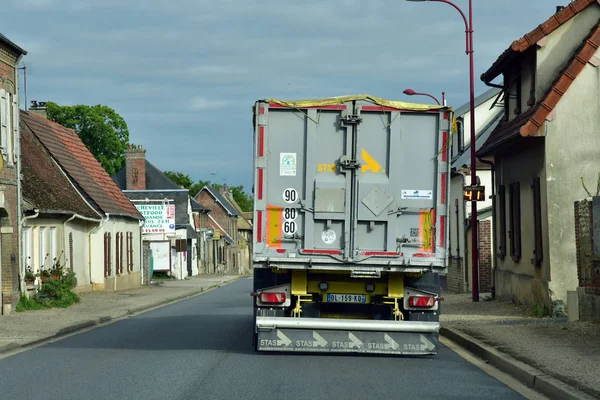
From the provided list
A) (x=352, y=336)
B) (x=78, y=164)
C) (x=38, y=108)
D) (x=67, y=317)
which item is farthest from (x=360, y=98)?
(x=38, y=108)

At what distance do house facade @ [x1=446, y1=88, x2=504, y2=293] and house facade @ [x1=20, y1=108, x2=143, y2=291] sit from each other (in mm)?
13121

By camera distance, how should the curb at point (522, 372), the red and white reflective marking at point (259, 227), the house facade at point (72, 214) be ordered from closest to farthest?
the curb at point (522, 372) < the red and white reflective marking at point (259, 227) < the house facade at point (72, 214)

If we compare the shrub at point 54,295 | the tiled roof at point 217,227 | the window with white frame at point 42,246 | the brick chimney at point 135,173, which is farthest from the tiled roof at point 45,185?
the tiled roof at point 217,227

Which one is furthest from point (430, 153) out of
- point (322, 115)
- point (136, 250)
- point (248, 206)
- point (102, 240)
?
point (248, 206)

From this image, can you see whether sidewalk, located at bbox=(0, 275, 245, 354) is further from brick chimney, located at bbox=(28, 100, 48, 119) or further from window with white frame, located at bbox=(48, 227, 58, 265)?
brick chimney, located at bbox=(28, 100, 48, 119)

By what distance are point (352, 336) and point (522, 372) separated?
2.64 metres

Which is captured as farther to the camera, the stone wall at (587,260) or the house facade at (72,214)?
the house facade at (72,214)

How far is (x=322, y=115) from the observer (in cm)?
1361

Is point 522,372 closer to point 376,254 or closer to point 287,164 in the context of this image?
point 376,254

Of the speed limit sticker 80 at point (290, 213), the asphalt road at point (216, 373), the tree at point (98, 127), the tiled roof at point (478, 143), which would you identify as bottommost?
the asphalt road at point (216, 373)

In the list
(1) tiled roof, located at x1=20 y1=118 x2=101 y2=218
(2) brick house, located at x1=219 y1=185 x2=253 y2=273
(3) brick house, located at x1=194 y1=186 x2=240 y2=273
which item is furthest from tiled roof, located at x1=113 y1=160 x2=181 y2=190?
(1) tiled roof, located at x1=20 y1=118 x2=101 y2=218

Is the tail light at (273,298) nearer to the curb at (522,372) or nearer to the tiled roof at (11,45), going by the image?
the curb at (522,372)

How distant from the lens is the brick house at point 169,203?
64194 mm

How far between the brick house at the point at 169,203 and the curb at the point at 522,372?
4526 cm
